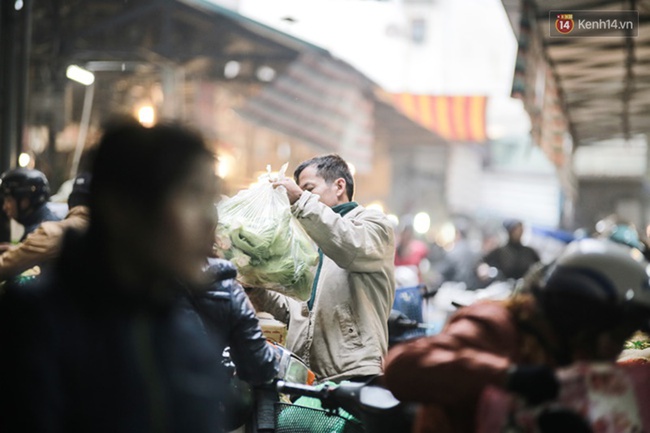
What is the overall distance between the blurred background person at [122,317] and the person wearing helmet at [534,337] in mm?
845

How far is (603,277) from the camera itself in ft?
9.40

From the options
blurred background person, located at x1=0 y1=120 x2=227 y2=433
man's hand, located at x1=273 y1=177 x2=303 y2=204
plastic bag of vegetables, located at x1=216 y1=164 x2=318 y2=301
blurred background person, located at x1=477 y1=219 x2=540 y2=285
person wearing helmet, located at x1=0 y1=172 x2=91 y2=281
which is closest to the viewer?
blurred background person, located at x1=0 y1=120 x2=227 y2=433

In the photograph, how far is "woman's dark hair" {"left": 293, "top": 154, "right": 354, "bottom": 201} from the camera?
5.83m

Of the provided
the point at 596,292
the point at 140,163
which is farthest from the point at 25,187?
the point at 596,292

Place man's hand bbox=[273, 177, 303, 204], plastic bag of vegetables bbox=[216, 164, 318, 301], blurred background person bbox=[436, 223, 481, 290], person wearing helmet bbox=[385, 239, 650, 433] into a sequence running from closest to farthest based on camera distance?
person wearing helmet bbox=[385, 239, 650, 433] → man's hand bbox=[273, 177, 303, 204] → plastic bag of vegetables bbox=[216, 164, 318, 301] → blurred background person bbox=[436, 223, 481, 290]

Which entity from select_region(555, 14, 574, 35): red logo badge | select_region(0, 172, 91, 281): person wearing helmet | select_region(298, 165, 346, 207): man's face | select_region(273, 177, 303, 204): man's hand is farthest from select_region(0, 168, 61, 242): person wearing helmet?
select_region(555, 14, 574, 35): red logo badge

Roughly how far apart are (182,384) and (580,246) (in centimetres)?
146

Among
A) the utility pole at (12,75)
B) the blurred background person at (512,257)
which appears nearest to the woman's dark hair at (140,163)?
the utility pole at (12,75)

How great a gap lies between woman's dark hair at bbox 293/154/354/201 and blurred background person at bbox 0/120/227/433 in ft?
11.1

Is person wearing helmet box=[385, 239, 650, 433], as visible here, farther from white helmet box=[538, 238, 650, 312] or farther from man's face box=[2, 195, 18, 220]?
man's face box=[2, 195, 18, 220]

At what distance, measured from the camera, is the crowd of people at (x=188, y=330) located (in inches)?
90.2

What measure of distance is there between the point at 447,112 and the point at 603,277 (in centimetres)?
2402

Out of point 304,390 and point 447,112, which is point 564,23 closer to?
point 304,390

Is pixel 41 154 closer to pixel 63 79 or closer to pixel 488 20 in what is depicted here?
pixel 63 79
